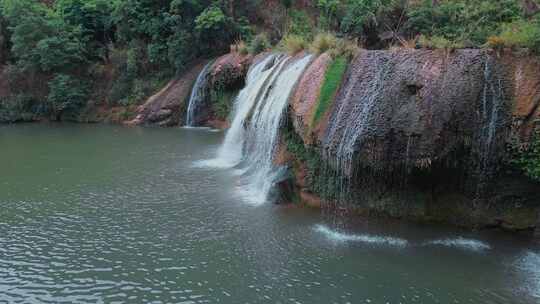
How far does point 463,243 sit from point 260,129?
693cm

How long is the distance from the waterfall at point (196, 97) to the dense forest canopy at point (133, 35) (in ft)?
8.34

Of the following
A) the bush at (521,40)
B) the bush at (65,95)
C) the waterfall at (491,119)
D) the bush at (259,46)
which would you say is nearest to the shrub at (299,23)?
the bush at (259,46)

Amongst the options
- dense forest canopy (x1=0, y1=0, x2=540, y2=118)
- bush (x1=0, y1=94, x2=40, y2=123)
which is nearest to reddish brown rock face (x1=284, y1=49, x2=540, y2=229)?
dense forest canopy (x1=0, y1=0, x2=540, y2=118)

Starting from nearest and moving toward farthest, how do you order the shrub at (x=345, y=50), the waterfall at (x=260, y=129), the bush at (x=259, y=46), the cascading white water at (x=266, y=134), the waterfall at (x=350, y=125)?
the waterfall at (x=350, y=125)
the shrub at (x=345, y=50)
the cascading white water at (x=266, y=134)
the waterfall at (x=260, y=129)
the bush at (x=259, y=46)

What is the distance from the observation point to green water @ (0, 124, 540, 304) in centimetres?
691

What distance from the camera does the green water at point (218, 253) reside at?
6914 mm

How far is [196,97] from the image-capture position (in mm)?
23578

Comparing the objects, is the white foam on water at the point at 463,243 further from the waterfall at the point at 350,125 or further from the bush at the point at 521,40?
the bush at the point at 521,40

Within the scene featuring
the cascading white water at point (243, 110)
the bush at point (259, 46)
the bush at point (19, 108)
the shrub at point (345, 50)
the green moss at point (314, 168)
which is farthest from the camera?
the bush at point (19, 108)

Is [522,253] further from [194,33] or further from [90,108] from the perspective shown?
[90,108]

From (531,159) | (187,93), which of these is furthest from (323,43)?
(187,93)

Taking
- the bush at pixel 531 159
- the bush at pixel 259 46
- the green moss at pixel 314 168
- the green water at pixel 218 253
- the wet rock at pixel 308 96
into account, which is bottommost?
the green water at pixel 218 253

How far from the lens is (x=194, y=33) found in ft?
82.9

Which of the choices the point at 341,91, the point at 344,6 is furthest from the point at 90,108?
the point at 341,91
